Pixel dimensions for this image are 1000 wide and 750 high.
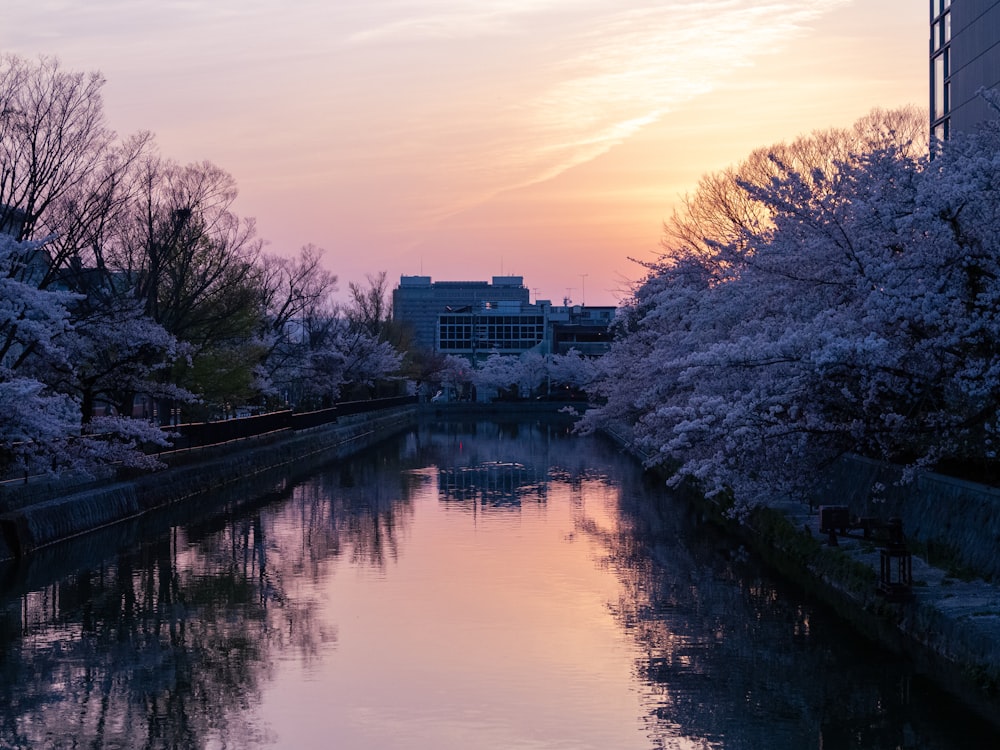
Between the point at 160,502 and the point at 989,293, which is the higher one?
the point at 989,293

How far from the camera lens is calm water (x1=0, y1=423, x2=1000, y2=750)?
14086 millimetres

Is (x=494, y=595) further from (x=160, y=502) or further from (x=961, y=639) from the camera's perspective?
(x=160, y=502)

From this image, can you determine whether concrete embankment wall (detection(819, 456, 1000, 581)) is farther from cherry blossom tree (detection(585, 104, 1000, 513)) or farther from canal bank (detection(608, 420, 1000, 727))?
cherry blossom tree (detection(585, 104, 1000, 513))

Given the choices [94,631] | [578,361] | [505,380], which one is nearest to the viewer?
[94,631]

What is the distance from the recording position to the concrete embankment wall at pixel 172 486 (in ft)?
87.9

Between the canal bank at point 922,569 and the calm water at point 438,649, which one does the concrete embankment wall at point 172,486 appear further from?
the canal bank at point 922,569

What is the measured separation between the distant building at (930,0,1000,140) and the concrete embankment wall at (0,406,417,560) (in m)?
28.9

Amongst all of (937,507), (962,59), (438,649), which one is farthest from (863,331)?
(962,59)

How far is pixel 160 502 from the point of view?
36.5 m

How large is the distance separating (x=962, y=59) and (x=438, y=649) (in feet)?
144

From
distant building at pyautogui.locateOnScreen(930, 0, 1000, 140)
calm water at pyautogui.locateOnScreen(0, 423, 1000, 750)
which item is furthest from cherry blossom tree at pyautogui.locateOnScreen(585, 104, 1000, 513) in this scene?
distant building at pyautogui.locateOnScreen(930, 0, 1000, 140)

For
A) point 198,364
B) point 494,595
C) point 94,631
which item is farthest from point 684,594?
point 198,364

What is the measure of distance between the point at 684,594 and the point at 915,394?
17.1 feet

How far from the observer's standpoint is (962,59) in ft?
176
